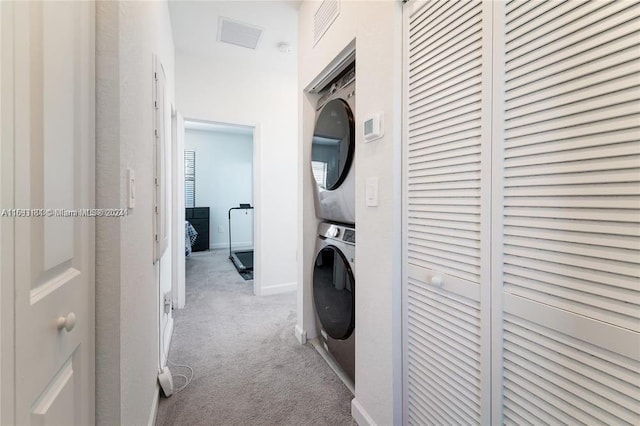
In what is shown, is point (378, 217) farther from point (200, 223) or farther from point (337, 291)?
point (200, 223)

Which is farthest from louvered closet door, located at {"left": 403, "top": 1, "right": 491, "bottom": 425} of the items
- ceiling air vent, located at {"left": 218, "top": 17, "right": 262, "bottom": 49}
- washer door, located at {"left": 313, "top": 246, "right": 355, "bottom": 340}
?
ceiling air vent, located at {"left": 218, "top": 17, "right": 262, "bottom": 49}

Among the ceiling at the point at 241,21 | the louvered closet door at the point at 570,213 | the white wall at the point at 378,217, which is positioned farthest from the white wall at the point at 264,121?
the louvered closet door at the point at 570,213

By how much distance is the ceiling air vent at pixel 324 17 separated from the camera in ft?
5.45

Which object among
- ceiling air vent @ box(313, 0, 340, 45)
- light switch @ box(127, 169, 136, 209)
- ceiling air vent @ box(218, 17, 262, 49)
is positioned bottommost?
light switch @ box(127, 169, 136, 209)

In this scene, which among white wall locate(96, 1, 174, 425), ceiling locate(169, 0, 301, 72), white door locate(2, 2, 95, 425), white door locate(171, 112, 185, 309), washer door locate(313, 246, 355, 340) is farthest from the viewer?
white door locate(171, 112, 185, 309)

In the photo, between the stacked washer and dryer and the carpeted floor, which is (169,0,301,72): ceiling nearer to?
the stacked washer and dryer

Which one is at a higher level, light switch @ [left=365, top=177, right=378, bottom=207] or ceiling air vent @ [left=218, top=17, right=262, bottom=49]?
ceiling air vent @ [left=218, top=17, right=262, bottom=49]

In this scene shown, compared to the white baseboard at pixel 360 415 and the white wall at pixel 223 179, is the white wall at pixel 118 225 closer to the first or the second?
the white baseboard at pixel 360 415

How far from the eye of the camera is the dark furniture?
6008mm

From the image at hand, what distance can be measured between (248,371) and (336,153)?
153 cm

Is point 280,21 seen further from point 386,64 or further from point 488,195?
point 488,195

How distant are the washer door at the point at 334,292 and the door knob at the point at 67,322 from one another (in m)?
1.23

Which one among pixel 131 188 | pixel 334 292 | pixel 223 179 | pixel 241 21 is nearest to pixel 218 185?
pixel 223 179

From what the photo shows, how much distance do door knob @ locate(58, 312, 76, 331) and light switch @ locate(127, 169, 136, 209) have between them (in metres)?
0.40
